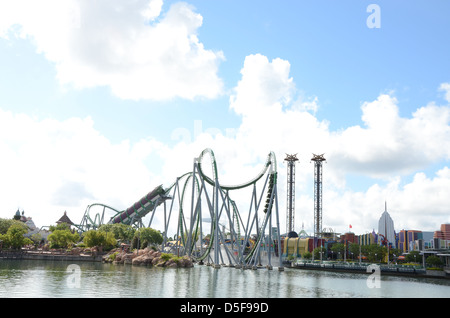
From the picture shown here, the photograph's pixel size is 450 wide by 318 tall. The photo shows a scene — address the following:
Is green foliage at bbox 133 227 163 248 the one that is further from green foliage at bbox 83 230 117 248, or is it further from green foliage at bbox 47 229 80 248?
green foliage at bbox 47 229 80 248

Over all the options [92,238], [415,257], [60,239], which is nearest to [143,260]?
[92,238]

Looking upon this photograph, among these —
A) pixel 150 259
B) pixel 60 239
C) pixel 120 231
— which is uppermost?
pixel 120 231

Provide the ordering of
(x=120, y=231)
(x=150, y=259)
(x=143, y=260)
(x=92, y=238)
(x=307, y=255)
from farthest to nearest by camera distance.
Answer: (x=307, y=255)
(x=120, y=231)
(x=92, y=238)
(x=150, y=259)
(x=143, y=260)

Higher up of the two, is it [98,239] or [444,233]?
[444,233]

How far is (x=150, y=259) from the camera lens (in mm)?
65688

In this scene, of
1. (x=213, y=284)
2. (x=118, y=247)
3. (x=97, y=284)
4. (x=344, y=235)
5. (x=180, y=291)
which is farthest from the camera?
(x=344, y=235)

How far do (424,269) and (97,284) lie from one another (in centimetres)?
6544

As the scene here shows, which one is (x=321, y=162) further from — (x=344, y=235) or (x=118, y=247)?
(x=118, y=247)

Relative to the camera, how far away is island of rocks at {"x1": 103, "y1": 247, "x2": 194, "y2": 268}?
203 ft

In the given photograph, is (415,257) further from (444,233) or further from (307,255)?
(444,233)

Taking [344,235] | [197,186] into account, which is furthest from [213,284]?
[344,235]

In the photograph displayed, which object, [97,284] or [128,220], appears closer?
[97,284]

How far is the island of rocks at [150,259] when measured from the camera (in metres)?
61.9

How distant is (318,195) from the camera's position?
137 metres
